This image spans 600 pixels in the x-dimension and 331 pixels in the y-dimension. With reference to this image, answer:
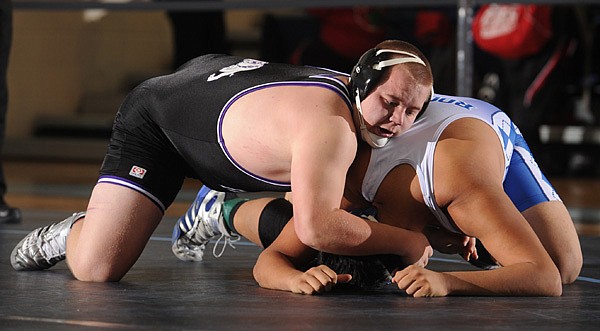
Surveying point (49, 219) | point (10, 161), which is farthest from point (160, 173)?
point (10, 161)

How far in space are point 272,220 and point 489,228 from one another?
649 mm

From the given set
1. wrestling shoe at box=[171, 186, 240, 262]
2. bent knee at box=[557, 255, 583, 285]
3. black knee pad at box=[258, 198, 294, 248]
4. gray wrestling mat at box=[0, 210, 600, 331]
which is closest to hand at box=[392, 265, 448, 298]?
gray wrestling mat at box=[0, 210, 600, 331]

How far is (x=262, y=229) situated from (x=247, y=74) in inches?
16.3

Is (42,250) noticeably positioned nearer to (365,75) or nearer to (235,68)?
(235,68)

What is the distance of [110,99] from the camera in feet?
25.1

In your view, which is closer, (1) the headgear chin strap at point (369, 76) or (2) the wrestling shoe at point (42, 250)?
(1) the headgear chin strap at point (369, 76)

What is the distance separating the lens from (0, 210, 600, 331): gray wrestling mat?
6.45 feet

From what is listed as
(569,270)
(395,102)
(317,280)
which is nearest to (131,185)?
(317,280)

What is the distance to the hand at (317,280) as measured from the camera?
2266mm

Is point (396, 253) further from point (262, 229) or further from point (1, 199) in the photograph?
point (1, 199)

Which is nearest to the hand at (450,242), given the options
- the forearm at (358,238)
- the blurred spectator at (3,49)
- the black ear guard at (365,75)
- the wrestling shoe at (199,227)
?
the forearm at (358,238)

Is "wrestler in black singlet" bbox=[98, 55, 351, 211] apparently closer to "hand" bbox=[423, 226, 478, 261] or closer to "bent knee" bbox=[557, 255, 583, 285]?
"hand" bbox=[423, 226, 478, 261]

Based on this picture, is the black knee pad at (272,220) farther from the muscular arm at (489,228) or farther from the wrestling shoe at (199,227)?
the muscular arm at (489,228)

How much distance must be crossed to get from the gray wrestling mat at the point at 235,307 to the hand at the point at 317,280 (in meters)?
0.02
